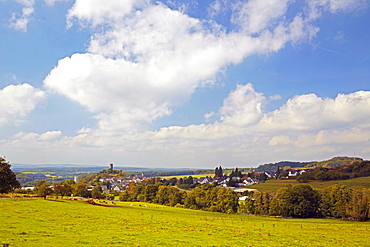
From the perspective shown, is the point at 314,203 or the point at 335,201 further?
the point at 314,203

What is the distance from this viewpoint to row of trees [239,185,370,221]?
283 ft

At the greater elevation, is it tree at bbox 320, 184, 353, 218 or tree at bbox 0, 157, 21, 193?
tree at bbox 0, 157, 21, 193

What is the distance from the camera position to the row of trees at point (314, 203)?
8619 cm

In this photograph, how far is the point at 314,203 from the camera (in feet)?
314

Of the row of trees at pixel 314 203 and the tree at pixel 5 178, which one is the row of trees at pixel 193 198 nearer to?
the row of trees at pixel 314 203

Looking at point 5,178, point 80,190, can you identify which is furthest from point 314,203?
point 80,190

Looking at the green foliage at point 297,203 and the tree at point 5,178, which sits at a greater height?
the tree at point 5,178

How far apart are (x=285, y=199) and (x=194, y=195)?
132 ft

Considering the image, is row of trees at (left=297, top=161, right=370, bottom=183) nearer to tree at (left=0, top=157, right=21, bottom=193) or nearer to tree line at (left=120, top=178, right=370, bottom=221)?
tree line at (left=120, top=178, right=370, bottom=221)

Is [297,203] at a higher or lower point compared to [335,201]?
lower

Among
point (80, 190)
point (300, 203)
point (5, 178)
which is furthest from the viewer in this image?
point (80, 190)

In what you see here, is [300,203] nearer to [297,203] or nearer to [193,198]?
[297,203]

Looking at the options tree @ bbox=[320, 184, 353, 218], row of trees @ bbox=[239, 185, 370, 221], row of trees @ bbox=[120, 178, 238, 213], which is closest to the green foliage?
row of trees @ bbox=[239, 185, 370, 221]

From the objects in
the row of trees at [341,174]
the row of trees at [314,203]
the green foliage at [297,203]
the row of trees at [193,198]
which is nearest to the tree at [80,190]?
the row of trees at [193,198]
